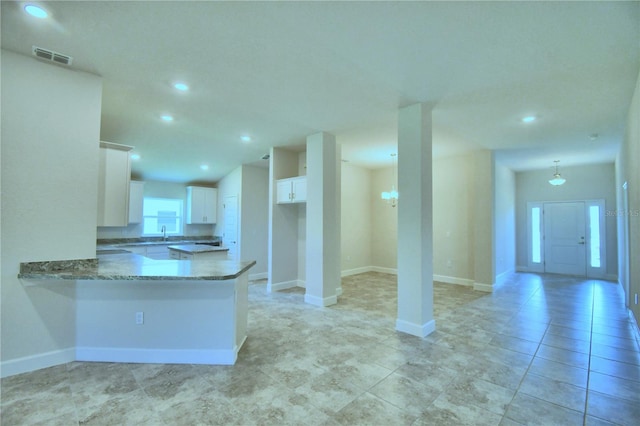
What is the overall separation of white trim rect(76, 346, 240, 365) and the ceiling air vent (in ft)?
8.82

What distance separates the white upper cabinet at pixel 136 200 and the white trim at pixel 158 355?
4.37m

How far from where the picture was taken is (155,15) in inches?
80.9

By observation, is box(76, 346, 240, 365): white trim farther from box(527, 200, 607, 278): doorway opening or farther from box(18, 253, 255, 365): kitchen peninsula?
box(527, 200, 607, 278): doorway opening

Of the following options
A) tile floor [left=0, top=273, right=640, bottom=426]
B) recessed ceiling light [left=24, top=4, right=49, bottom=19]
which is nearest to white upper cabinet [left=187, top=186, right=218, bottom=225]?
tile floor [left=0, top=273, right=640, bottom=426]

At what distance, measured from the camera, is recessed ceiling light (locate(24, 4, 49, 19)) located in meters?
1.98

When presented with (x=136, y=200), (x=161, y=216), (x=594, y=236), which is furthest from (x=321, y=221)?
(x=594, y=236)

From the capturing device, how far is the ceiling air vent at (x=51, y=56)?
2484 mm

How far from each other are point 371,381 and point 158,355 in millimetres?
2018

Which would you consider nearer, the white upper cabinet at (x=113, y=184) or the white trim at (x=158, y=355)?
the white trim at (x=158, y=355)

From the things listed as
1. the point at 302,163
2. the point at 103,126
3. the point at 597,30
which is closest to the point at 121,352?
the point at 103,126

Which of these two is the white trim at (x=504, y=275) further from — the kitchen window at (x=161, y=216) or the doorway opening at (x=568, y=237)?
the kitchen window at (x=161, y=216)

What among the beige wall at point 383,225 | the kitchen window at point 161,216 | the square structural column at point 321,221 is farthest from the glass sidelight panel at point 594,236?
the kitchen window at point 161,216

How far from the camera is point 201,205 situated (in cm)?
783

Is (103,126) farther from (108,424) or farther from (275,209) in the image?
(108,424)
